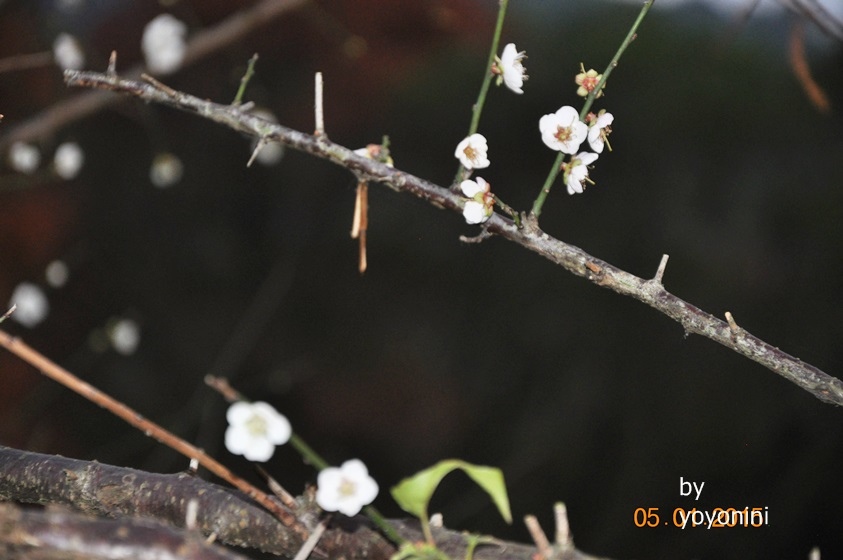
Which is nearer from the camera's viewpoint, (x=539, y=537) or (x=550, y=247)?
(x=539, y=537)

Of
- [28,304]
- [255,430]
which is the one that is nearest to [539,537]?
[255,430]

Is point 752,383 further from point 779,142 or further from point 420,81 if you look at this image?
point 420,81

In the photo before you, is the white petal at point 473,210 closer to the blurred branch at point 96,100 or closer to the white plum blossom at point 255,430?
the white plum blossom at point 255,430

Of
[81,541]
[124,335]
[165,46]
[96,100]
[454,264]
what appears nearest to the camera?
[81,541]

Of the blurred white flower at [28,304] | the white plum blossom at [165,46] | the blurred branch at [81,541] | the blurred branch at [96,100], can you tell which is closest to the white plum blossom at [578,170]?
the blurred branch at [81,541]

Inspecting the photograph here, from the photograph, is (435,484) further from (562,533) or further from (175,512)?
(175,512)

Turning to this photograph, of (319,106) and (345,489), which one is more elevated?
(319,106)

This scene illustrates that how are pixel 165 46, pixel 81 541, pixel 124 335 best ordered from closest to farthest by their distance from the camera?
pixel 81 541, pixel 165 46, pixel 124 335
